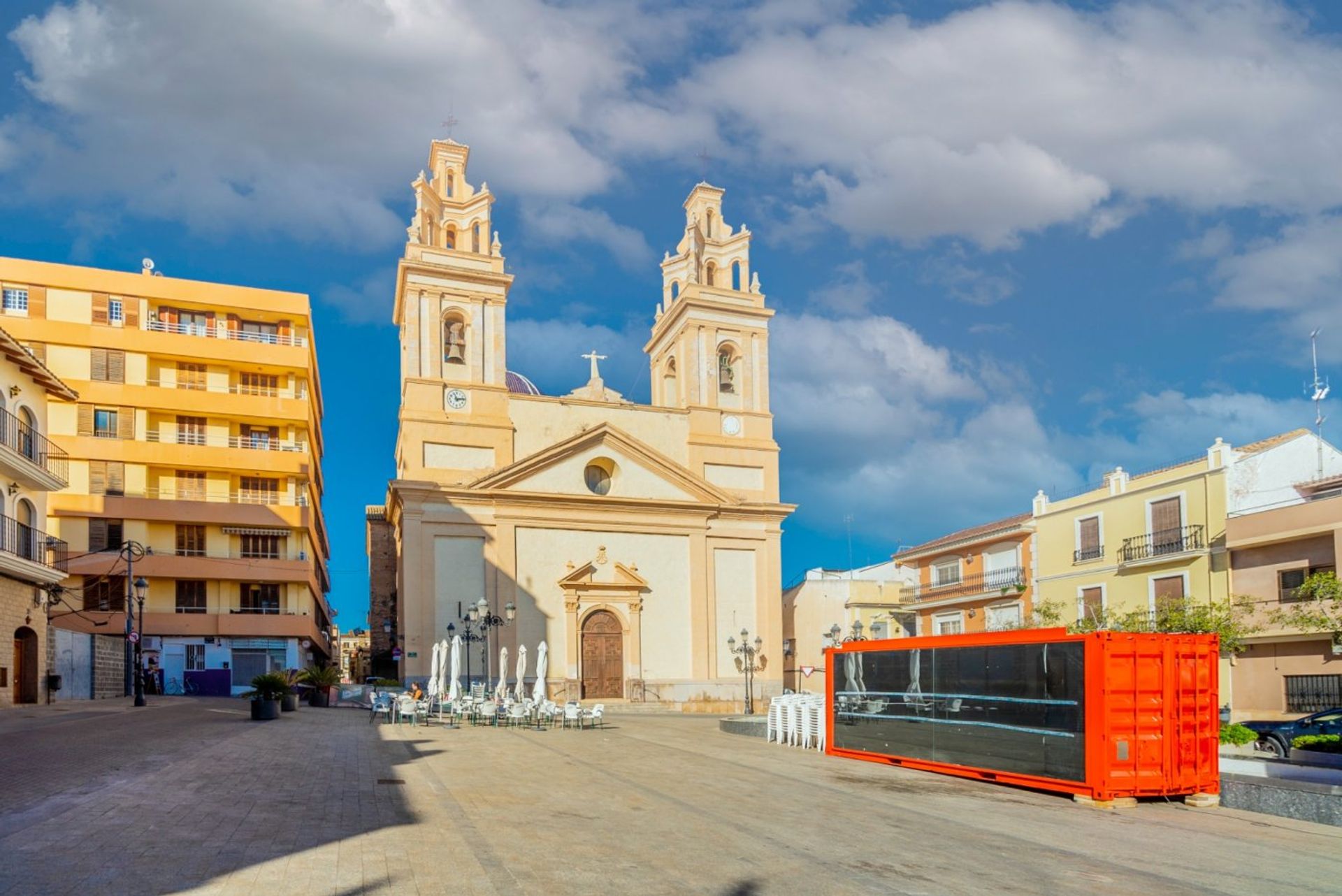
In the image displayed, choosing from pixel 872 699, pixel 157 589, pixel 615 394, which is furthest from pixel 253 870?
pixel 615 394

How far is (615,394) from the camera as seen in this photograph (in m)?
59.5

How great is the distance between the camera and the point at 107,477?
45.6 metres

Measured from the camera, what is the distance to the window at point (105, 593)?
4462 cm

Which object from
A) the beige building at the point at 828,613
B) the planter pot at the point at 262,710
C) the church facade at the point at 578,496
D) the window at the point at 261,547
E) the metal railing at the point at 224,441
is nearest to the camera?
the planter pot at the point at 262,710

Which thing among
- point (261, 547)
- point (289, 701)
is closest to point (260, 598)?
point (261, 547)

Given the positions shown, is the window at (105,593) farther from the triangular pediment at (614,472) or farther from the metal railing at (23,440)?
the triangular pediment at (614,472)

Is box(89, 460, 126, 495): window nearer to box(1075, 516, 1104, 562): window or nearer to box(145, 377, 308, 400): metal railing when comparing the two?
box(145, 377, 308, 400): metal railing

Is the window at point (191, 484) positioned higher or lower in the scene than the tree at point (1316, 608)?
higher

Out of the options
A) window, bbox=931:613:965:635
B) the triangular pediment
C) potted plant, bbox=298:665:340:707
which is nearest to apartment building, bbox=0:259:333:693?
potted plant, bbox=298:665:340:707

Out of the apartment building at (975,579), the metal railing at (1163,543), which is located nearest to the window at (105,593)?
the apartment building at (975,579)

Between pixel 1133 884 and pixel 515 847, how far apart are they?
5379 millimetres

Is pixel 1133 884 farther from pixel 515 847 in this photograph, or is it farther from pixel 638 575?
pixel 638 575

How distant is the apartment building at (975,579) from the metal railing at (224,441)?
1117 inches

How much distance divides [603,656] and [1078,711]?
105 ft
